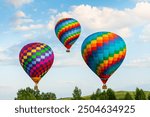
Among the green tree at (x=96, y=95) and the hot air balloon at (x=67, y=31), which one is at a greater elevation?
the hot air balloon at (x=67, y=31)

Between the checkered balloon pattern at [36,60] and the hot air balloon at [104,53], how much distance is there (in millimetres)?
8982

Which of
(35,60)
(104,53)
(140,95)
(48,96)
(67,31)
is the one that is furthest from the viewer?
(48,96)

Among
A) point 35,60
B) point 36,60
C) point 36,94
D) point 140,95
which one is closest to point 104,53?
→ point 36,60

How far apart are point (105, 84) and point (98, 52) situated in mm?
4527

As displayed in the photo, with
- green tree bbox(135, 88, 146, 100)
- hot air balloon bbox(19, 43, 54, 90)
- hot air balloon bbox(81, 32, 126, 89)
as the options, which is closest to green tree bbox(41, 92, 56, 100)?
green tree bbox(135, 88, 146, 100)

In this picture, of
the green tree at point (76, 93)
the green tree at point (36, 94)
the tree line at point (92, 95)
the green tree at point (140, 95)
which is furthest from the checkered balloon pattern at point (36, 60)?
the green tree at point (76, 93)

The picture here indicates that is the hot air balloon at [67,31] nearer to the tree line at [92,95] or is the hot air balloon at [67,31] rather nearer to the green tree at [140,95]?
the tree line at [92,95]

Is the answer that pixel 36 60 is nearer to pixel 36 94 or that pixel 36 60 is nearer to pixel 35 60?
pixel 35 60

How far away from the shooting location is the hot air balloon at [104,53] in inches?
2446

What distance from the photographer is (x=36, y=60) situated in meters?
69.6

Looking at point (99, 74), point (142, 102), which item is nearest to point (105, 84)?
point (99, 74)

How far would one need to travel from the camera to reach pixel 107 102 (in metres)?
38.2

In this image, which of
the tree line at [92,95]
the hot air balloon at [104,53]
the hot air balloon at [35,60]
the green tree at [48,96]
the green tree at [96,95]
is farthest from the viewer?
the green tree at [48,96]

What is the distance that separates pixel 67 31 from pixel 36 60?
17.8 m
